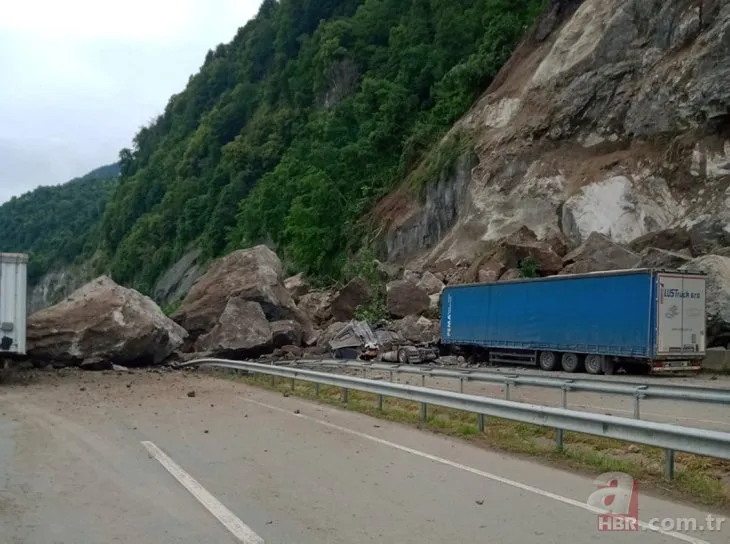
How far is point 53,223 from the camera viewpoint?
159250 millimetres

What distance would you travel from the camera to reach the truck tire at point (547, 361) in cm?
2561

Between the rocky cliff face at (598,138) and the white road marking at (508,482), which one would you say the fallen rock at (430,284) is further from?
the white road marking at (508,482)

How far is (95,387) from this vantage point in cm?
1934

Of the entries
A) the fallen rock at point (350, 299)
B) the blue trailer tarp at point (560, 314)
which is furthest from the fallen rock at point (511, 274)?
the fallen rock at point (350, 299)

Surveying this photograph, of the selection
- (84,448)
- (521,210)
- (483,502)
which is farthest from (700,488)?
(521,210)

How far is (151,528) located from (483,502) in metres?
A: 3.08

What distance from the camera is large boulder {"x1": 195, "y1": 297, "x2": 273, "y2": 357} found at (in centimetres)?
2689

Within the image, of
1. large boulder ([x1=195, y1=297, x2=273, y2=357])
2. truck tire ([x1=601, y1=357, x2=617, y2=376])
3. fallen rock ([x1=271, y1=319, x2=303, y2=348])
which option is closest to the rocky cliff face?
truck tire ([x1=601, y1=357, x2=617, y2=376])

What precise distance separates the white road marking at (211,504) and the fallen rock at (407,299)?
25346mm

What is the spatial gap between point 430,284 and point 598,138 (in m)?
Result: 11.0

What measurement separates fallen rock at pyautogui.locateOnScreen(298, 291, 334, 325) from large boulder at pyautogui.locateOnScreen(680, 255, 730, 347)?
58.9 ft

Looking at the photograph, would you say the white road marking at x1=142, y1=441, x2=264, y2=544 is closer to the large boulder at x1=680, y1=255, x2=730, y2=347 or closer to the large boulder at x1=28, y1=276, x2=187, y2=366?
the large boulder at x1=28, y1=276, x2=187, y2=366

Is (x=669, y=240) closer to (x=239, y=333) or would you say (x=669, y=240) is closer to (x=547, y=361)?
(x=547, y=361)

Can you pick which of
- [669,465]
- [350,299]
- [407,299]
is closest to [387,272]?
[350,299]
